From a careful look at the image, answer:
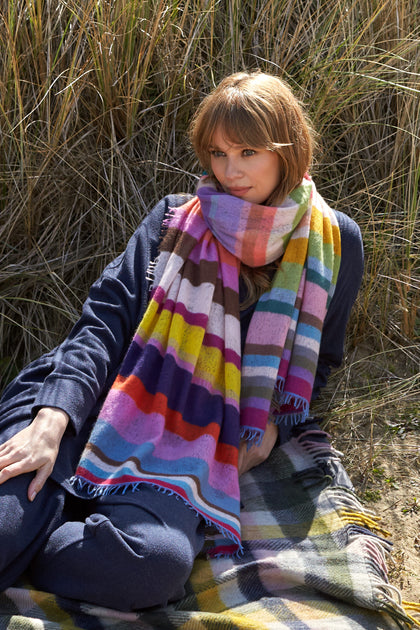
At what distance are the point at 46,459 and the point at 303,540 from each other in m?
0.86

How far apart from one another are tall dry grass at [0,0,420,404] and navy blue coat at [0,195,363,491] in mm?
520

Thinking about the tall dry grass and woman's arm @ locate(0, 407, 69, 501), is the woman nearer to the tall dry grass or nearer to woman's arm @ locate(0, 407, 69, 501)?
woman's arm @ locate(0, 407, 69, 501)

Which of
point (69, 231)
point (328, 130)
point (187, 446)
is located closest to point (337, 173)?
point (328, 130)

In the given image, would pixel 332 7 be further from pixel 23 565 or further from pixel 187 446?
pixel 23 565

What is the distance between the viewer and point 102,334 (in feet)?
7.72

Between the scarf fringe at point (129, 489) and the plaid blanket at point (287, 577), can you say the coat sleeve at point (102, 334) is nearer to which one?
the scarf fringe at point (129, 489)

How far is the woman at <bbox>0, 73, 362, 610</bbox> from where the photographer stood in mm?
1992

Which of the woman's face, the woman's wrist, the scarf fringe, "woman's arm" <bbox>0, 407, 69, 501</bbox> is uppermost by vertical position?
the woman's face

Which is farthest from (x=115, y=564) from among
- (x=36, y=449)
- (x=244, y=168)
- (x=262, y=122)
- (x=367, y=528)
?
(x=262, y=122)

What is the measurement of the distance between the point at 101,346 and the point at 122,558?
2.26 feet

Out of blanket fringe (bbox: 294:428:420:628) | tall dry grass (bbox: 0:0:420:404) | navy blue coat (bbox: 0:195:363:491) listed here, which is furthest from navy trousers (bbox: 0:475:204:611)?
tall dry grass (bbox: 0:0:420:404)

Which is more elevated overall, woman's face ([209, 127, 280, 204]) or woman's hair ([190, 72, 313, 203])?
woman's hair ([190, 72, 313, 203])

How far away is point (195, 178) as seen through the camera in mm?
3287

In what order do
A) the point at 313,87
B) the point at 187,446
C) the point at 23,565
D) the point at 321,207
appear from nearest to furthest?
the point at 23,565 → the point at 187,446 → the point at 321,207 → the point at 313,87
